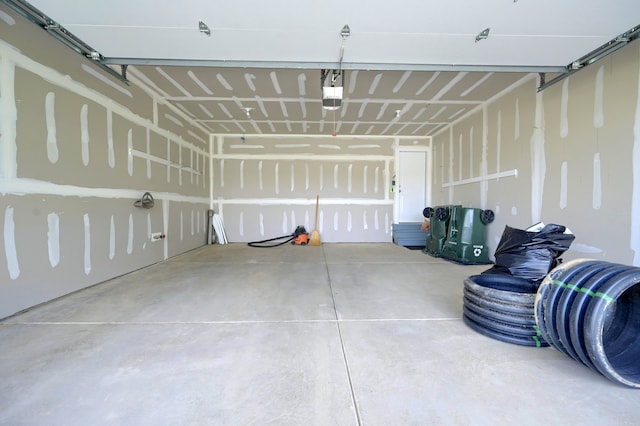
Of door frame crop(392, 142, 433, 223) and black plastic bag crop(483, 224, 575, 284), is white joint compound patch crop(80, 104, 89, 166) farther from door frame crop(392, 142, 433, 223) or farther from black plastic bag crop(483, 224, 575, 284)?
door frame crop(392, 142, 433, 223)

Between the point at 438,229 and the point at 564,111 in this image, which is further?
the point at 438,229

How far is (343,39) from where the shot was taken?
253 centimetres

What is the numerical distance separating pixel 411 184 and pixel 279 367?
6.40 m

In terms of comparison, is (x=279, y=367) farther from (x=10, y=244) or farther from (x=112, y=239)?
(x=112, y=239)

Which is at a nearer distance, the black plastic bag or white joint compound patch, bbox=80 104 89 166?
the black plastic bag

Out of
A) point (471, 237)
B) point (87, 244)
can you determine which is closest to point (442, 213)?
point (471, 237)

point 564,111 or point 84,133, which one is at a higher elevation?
point 564,111

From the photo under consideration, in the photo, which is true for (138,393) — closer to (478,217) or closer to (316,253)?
(316,253)

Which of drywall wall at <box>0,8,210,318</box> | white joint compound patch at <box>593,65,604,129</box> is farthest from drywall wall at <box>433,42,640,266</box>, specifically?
drywall wall at <box>0,8,210,318</box>

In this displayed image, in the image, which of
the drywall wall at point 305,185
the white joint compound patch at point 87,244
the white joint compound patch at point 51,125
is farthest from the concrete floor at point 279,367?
the drywall wall at point 305,185

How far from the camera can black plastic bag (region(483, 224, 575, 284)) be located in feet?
7.34

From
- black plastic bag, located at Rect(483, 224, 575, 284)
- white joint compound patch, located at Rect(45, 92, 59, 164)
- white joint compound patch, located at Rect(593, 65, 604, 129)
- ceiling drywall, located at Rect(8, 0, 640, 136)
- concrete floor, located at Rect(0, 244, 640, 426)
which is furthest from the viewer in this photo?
white joint compound patch, located at Rect(593, 65, 604, 129)

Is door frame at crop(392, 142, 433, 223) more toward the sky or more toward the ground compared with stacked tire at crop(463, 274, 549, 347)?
more toward the sky

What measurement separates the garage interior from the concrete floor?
0.6 inches
